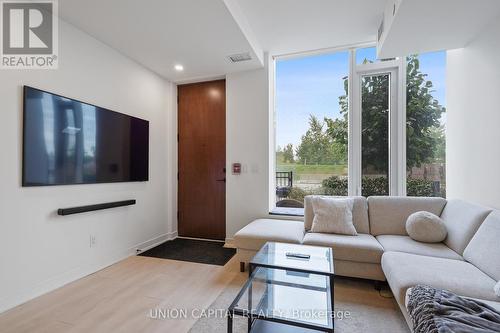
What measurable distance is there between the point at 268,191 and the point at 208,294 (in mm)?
1681

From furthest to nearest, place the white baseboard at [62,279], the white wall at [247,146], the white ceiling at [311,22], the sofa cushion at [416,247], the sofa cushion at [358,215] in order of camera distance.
Answer: the white wall at [247,146]
the sofa cushion at [358,215]
the white ceiling at [311,22]
the sofa cushion at [416,247]
the white baseboard at [62,279]

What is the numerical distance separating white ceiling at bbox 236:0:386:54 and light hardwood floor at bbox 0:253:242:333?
2873mm

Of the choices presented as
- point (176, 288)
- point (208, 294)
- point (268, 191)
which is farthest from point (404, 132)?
point (176, 288)

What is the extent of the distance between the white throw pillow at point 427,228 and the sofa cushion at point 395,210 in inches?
9.2

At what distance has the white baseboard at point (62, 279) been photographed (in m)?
1.95

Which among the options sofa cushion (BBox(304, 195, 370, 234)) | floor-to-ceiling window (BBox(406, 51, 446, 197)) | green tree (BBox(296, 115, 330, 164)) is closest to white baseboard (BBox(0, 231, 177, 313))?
sofa cushion (BBox(304, 195, 370, 234))

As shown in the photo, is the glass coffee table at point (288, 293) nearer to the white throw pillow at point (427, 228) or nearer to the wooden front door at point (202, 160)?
the white throw pillow at point (427, 228)

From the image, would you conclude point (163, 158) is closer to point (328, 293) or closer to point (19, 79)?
point (19, 79)

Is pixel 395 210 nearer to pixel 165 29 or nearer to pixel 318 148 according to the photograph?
pixel 318 148

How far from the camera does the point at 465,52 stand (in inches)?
100

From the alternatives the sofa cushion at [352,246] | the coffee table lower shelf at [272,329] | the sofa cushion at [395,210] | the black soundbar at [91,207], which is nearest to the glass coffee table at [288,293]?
the coffee table lower shelf at [272,329]

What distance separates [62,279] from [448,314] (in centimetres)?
307

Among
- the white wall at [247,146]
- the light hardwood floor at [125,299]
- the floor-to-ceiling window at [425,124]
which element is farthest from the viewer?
the white wall at [247,146]

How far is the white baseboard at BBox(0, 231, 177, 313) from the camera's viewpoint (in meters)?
1.95
